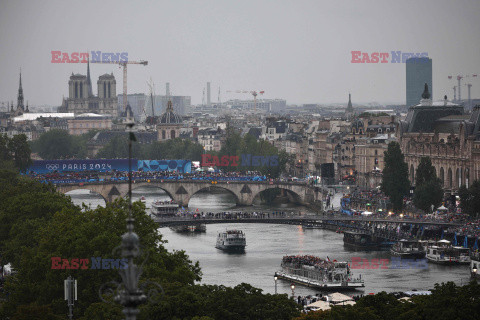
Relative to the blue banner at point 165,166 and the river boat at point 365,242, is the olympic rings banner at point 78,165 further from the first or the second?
the river boat at point 365,242

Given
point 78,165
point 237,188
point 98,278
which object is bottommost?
point 237,188

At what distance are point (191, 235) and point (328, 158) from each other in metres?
45.6

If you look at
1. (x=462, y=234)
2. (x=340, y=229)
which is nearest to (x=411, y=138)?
(x=340, y=229)

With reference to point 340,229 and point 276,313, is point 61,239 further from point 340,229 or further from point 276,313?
point 340,229

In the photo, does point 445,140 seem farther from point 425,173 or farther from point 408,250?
point 408,250

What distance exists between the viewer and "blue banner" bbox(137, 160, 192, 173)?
127000 mm

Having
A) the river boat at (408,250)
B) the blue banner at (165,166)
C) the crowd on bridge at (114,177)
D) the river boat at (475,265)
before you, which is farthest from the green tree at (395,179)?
the blue banner at (165,166)

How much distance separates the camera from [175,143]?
556 feet

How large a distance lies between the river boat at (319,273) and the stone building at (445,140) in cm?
3114

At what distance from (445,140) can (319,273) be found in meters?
44.7

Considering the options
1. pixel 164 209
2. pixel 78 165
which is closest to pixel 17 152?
pixel 78 165

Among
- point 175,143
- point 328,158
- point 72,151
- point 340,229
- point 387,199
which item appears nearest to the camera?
point 340,229

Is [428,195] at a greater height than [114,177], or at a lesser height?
lesser

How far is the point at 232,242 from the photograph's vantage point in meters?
75.6
